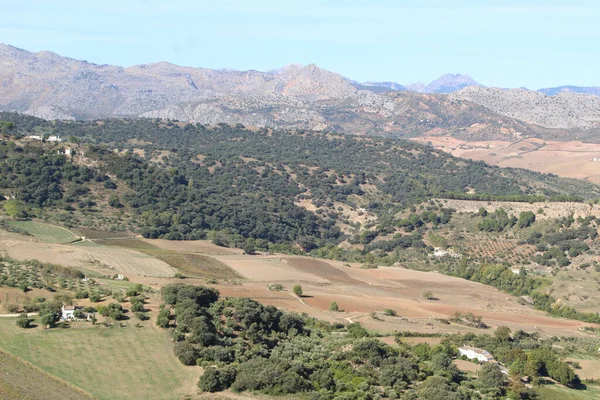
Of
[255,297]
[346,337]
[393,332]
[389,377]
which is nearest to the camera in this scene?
[389,377]

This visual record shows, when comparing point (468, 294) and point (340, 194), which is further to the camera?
point (340, 194)

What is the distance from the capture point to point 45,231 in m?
108

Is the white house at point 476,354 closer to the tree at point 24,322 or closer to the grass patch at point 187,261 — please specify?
the tree at point 24,322

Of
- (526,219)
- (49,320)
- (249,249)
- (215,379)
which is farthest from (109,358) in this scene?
(526,219)

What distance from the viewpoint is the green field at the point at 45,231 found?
10456 centimetres

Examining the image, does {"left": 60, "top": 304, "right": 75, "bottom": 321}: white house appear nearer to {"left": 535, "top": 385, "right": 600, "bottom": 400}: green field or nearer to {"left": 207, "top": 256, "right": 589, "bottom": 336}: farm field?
{"left": 207, "top": 256, "right": 589, "bottom": 336}: farm field

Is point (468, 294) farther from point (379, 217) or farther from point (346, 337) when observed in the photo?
point (379, 217)

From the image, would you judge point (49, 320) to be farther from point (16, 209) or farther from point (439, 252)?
point (439, 252)

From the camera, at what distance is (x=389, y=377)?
55.3 metres

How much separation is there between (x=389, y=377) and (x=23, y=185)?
85.7 metres

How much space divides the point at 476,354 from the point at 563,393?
7.44m

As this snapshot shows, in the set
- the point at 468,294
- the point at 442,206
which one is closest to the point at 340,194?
the point at 442,206

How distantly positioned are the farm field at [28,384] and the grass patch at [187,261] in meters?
45.1

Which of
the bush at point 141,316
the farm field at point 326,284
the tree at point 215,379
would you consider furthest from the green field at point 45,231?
the tree at point 215,379
